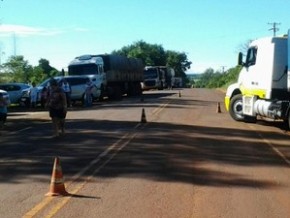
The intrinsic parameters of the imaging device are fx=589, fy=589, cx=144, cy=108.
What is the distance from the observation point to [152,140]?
594 inches

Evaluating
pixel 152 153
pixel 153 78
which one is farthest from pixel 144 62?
pixel 152 153

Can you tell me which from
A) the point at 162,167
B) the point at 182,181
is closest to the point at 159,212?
the point at 182,181

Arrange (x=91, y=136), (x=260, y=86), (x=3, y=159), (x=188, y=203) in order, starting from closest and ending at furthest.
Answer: (x=188, y=203) < (x=3, y=159) < (x=91, y=136) < (x=260, y=86)

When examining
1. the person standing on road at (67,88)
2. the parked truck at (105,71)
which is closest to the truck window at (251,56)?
the person standing on road at (67,88)

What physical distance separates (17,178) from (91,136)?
643 centimetres

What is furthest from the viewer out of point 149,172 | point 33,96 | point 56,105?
point 33,96

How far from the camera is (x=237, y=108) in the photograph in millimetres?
21875

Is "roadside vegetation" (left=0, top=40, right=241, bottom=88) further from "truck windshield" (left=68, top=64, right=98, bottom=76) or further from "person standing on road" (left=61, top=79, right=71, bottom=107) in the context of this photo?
"person standing on road" (left=61, top=79, right=71, bottom=107)

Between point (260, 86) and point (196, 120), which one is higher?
point (260, 86)

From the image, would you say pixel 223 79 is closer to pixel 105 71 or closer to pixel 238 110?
pixel 105 71

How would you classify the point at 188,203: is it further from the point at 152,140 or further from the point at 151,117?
the point at 151,117

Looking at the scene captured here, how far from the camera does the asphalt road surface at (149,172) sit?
759 cm

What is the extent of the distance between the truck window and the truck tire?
161 cm

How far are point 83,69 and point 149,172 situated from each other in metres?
29.1
